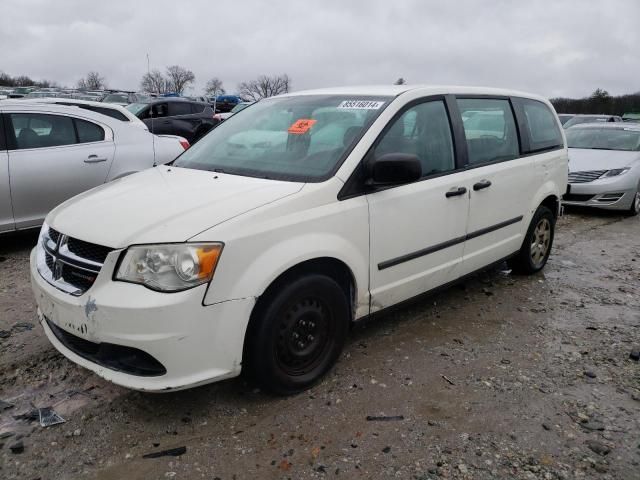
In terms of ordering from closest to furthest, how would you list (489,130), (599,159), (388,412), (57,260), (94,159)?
(57,260)
(388,412)
(489,130)
(94,159)
(599,159)

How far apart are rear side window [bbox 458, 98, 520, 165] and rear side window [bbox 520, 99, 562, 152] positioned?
0.97 ft

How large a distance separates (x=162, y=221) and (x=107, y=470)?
45.8 inches

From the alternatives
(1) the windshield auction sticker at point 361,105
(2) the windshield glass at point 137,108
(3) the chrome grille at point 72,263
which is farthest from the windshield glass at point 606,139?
(2) the windshield glass at point 137,108

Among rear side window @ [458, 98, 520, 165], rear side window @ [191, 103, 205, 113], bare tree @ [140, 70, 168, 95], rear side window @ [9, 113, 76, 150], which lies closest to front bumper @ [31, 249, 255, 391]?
rear side window @ [458, 98, 520, 165]

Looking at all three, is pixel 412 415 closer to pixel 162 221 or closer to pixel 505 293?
pixel 162 221

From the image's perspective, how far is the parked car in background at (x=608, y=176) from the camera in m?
8.37

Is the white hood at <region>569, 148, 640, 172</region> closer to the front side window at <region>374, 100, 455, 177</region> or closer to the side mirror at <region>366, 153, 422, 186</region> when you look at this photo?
the front side window at <region>374, 100, 455, 177</region>

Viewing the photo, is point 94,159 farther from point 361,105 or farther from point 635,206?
point 635,206

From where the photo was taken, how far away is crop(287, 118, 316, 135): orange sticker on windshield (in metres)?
3.54

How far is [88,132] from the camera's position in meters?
5.98

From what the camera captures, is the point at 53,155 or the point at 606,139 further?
the point at 606,139

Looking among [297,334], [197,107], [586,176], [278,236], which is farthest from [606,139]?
[197,107]

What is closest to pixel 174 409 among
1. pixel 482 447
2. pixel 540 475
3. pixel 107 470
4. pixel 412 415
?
pixel 107 470

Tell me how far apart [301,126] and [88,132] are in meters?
3.43
